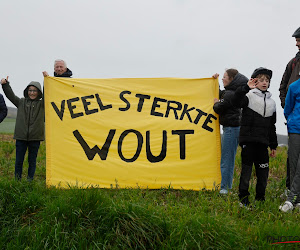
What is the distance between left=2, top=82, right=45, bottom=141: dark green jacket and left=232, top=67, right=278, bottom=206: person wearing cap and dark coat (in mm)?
3096

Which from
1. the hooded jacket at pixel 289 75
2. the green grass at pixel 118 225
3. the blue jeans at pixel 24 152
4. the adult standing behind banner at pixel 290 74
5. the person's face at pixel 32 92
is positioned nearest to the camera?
the green grass at pixel 118 225

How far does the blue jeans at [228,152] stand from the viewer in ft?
15.9

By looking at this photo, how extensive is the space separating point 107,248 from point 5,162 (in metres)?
4.76

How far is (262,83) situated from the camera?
4.25m

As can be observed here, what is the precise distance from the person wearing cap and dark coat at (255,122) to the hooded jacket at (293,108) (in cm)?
27

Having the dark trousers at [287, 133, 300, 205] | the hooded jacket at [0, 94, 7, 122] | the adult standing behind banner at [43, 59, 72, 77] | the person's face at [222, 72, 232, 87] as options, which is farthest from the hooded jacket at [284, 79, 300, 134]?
the hooded jacket at [0, 94, 7, 122]

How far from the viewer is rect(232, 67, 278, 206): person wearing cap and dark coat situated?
4180 millimetres

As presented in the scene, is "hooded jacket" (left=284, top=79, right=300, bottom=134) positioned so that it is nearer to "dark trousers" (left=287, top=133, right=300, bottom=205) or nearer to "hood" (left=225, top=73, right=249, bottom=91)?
"dark trousers" (left=287, top=133, right=300, bottom=205)

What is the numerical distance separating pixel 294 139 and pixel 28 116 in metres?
4.09

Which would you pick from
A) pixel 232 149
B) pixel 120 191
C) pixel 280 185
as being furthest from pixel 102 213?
pixel 280 185

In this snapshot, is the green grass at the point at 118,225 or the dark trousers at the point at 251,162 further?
the dark trousers at the point at 251,162

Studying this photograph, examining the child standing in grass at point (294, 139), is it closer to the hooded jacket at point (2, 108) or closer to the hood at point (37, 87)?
the hood at point (37, 87)

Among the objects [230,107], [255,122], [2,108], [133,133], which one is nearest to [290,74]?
[230,107]

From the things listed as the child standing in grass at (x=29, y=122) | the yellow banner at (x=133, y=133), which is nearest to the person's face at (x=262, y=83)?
the yellow banner at (x=133, y=133)
